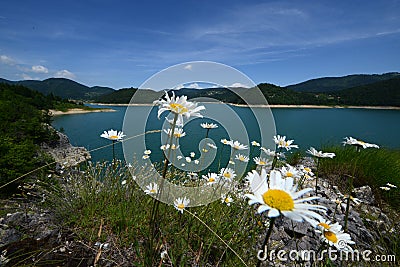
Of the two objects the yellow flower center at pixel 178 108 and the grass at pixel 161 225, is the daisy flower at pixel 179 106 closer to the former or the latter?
the yellow flower center at pixel 178 108

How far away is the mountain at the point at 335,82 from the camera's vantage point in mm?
107625

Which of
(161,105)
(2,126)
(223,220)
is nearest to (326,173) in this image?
(223,220)

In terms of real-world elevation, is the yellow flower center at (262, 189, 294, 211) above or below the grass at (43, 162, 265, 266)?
above

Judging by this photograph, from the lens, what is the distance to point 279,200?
2.57 feet

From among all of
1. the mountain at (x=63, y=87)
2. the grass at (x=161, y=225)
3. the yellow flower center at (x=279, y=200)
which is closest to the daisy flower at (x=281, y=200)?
the yellow flower center at (x=279, y=200)

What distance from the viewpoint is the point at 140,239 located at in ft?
6.53

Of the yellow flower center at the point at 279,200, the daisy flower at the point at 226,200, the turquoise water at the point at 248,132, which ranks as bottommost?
the turquoise water at the point at 248,132

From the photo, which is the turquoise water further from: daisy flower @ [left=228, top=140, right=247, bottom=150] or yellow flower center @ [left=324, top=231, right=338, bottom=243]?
yellow flower center @ [left=324, top=231, right=338, bottom=243]

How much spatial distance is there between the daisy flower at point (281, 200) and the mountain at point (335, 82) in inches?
4504

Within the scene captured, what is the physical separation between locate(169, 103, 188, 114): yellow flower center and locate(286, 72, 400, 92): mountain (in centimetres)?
11425

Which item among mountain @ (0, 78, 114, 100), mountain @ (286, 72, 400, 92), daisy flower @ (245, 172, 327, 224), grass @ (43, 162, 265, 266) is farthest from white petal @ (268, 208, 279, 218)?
mountain @ (0, 78, 114, 100)

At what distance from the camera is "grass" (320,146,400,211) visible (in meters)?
4.83

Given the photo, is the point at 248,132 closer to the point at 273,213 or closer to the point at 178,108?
the point at 178,108

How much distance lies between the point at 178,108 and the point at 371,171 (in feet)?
19.6
